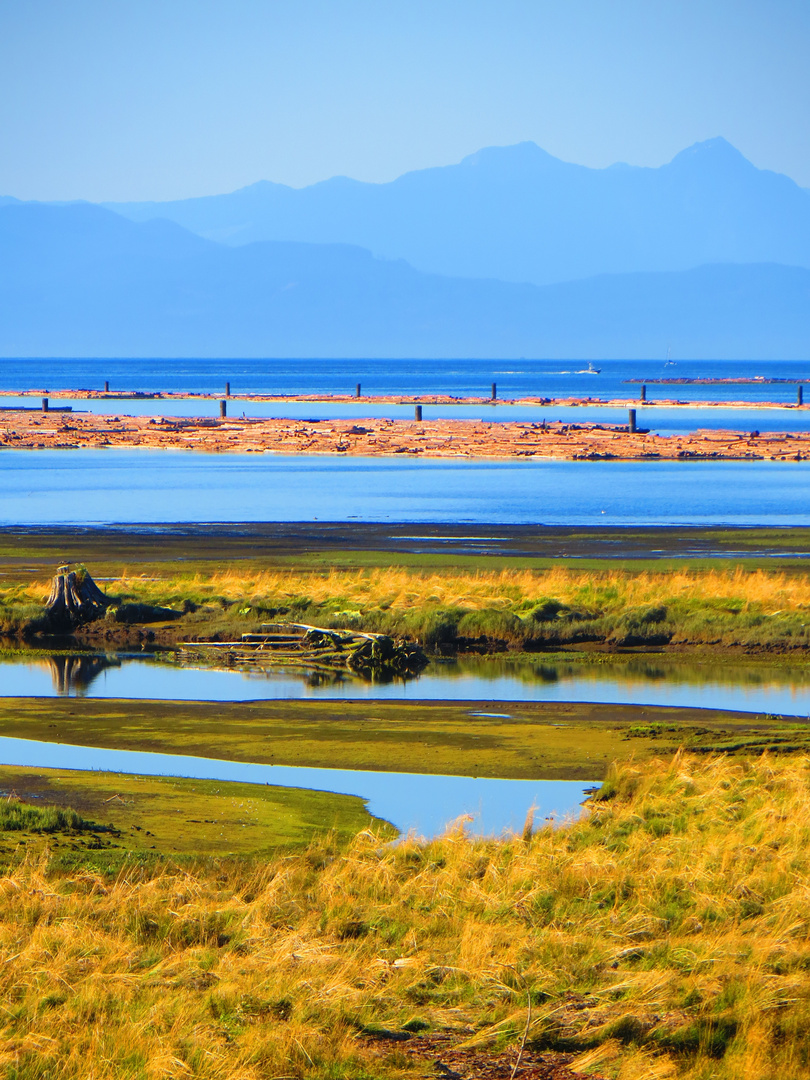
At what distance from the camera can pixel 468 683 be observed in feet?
79.3

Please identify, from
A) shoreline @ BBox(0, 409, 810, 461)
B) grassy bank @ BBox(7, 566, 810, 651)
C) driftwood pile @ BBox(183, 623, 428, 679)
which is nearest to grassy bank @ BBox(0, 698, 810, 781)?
driftwood pile @ BBox(183, 623, 428, 679)

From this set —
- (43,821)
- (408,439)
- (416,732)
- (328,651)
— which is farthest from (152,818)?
(408,439)

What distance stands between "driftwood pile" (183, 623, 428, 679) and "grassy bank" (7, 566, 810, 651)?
0.64 meters

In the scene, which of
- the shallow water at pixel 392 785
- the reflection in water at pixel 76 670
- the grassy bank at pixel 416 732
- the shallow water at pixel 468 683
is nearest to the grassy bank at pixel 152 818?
the shallow water at pixel 392 785

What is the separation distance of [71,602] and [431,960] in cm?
1940

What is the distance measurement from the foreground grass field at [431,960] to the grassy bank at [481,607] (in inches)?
525

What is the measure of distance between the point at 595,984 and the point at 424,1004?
48.6 inches

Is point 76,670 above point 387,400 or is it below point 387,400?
below

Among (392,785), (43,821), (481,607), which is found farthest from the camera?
(481,607)

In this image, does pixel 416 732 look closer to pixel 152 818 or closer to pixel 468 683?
pixel 468 683

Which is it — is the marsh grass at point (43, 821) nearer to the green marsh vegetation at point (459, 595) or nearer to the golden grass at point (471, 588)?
the green marsh vegetation at point (459, 595)

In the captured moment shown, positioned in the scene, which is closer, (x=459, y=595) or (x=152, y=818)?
(x=152, y=818)

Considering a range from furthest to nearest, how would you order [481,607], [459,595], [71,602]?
1. [459,595]
2. [71,602]
3. [481,607]

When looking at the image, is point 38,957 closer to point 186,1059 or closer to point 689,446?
point 186,1059
